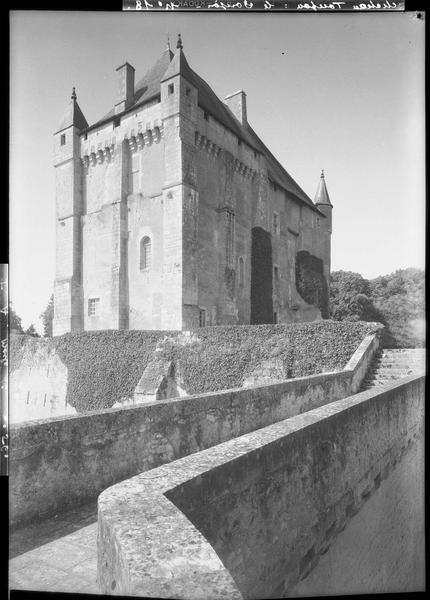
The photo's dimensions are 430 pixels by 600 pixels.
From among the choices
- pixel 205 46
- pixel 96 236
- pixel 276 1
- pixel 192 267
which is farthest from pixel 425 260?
pixel 96 236

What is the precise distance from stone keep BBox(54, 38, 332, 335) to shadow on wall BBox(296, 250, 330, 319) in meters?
5.54

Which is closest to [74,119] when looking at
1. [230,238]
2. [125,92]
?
[125,92]

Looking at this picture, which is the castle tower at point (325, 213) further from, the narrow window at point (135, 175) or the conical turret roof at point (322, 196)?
the narrow window at point (135, 175)

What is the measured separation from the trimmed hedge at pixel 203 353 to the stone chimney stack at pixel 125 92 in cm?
1449

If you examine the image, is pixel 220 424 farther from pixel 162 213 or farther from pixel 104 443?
pixel 162 213

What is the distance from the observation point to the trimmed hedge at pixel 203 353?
1605 centimetres

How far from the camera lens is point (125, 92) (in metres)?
25.8

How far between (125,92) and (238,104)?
9386 millimetres

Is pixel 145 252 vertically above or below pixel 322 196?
below

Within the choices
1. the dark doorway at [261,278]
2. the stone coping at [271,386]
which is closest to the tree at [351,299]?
the dark doorway at [261,278]

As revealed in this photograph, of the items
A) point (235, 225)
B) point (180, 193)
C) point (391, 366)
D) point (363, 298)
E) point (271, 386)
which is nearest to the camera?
point (271, 386)

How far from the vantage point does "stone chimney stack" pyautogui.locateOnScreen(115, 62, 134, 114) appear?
2495 cm

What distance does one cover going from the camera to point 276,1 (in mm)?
5578

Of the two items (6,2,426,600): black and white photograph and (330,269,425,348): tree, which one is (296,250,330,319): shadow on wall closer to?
(330,269,425,348): tree
